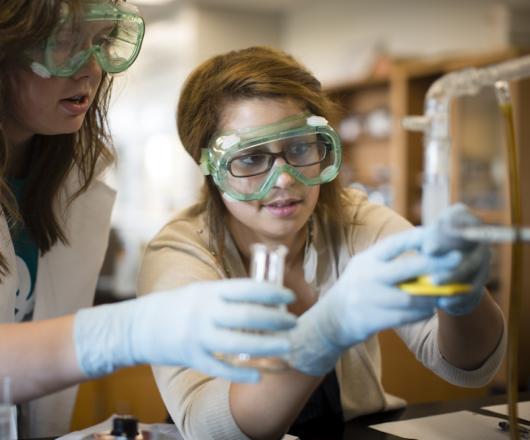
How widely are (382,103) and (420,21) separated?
821mm

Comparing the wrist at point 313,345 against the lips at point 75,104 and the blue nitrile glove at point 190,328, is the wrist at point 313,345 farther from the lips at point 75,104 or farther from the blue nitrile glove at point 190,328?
the lips at point 75,104

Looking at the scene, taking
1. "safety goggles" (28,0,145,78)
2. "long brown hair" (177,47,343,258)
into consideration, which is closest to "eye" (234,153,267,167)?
"long brown hair" (177,47,343,258)

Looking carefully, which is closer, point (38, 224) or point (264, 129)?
point (264, 129)

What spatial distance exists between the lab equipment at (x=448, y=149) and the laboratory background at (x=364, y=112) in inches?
33.0

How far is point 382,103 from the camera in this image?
234 inches

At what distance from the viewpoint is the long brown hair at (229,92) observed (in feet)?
5.54

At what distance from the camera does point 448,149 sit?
1.62 m

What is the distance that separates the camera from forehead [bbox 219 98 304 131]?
1.65 meters

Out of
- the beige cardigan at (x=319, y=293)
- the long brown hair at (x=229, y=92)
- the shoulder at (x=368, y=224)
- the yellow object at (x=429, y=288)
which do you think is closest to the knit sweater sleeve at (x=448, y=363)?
the beige cardigan at (x=319, y=293)

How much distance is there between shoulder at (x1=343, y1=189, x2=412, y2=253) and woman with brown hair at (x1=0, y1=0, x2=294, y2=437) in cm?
65

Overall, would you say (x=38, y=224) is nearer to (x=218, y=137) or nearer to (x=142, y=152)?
(x=218, y=137)

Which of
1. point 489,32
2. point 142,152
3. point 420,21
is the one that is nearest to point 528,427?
point 489,32

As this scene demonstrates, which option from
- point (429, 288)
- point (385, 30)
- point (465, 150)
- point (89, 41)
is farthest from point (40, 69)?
point (385, 30)

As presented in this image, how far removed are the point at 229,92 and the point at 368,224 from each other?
1.59 feet
